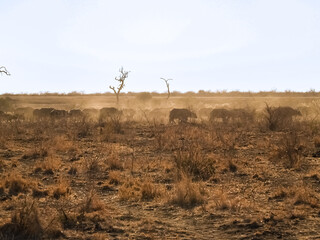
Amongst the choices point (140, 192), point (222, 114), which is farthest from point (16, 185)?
point (222, 114)

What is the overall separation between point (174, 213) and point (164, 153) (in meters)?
5.99

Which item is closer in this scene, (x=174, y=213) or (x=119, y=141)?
(x=174, y=213)

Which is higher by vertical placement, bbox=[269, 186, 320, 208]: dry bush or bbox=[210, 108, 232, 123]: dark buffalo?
bbox=[210, 108, 232, 123]: dark buffalo

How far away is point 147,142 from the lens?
50.2 feet

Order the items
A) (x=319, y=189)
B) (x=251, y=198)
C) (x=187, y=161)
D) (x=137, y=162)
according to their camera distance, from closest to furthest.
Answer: (x=251, y=198), (x=319, y=189), (x=187, y=161), (x=137, y=162)

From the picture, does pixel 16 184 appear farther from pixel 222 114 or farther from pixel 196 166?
pixel 222 114

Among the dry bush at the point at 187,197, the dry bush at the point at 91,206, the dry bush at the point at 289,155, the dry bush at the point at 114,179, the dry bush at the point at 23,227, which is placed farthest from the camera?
the dry bush at the point at 289,155

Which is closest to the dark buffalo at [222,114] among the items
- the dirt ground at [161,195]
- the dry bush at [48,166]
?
the dirt ground at [161,195]

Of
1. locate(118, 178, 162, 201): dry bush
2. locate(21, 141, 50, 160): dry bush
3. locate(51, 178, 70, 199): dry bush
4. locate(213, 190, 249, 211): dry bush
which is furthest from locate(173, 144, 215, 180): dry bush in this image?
locate(21, 141, 50, 160): dry bush

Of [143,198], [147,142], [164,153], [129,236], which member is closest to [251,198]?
[143,198]

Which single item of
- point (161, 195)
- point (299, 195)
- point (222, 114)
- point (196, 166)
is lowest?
point (161, 195)

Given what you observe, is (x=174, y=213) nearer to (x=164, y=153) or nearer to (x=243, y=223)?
(x=243, y=223)

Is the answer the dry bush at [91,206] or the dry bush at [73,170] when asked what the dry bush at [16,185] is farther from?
the dry bush at [91,206]

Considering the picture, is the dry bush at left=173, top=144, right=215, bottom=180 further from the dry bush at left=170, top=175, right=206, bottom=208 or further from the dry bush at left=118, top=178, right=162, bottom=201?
the dry bush at left=170, top=175, right=206, bottom=208
